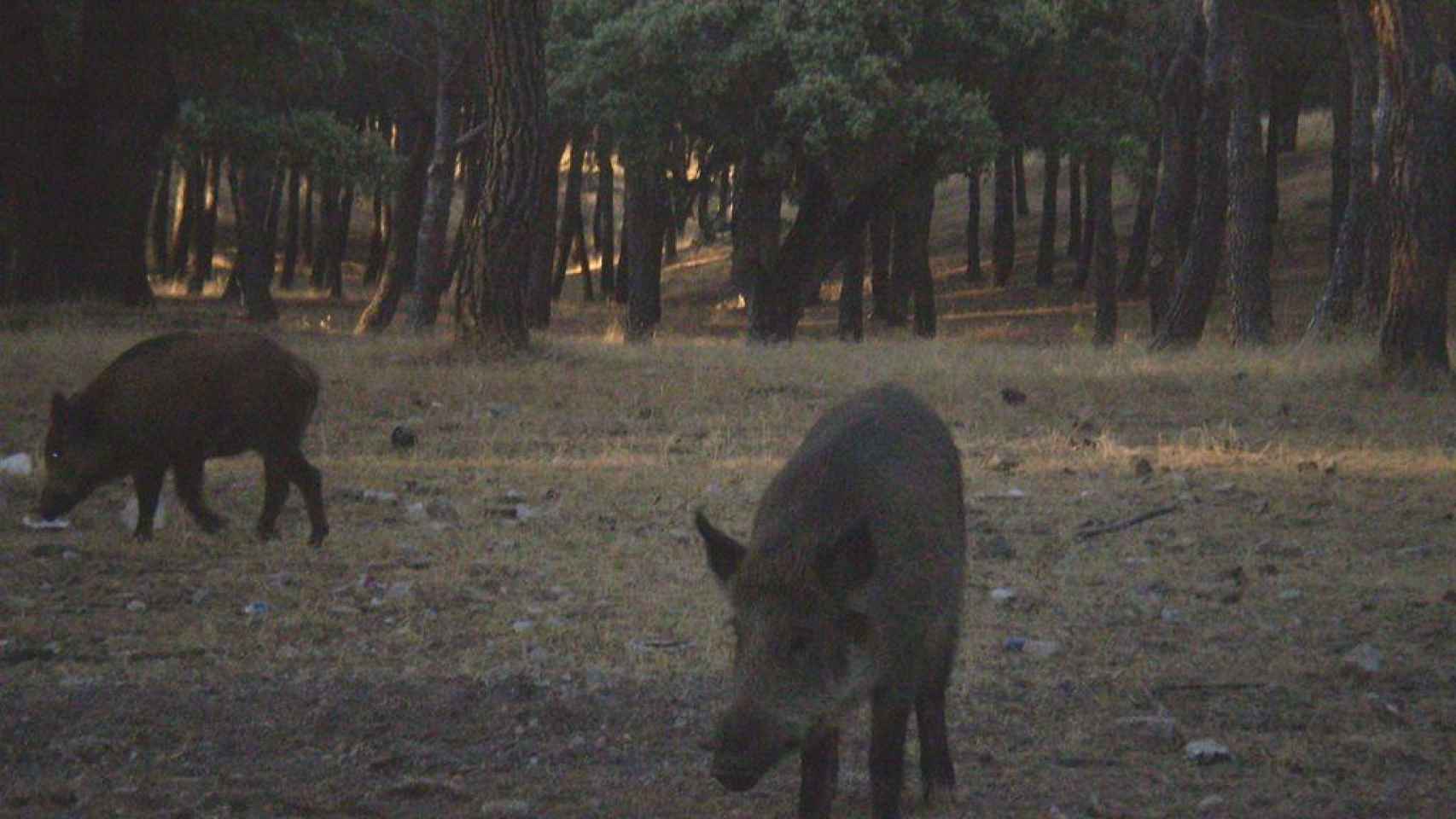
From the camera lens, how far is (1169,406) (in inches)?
628

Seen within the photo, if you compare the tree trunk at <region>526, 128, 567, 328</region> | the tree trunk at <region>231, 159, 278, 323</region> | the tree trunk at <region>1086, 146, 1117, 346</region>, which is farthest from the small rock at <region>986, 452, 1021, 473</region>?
the tree trunk at <region>231, 159, 278, 323</region>

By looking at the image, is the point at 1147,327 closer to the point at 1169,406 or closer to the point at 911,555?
the point at 1169,406

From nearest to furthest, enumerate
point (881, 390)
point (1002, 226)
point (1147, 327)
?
1. point (881, 390)
2. point (1147, 327)
3. point (1002, 226)

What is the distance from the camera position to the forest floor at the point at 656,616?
20.1 ft

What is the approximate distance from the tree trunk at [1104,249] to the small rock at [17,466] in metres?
19.0

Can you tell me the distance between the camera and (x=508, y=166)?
1817 centimetres

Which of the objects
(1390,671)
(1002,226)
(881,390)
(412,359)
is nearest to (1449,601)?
(1390,671)

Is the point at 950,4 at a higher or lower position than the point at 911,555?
higher

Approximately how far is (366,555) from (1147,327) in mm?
28674

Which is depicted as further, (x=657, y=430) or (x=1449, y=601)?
(x=657, y=430)

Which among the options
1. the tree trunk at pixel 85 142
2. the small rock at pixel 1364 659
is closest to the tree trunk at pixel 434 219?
the tree trunk at pixel 85 142

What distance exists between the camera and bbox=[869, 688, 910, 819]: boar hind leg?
5.34 meters

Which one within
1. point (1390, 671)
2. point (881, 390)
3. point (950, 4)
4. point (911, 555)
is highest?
point (950, 4)

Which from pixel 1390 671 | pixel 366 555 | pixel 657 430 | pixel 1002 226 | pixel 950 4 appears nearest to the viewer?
pixel 1390 671
